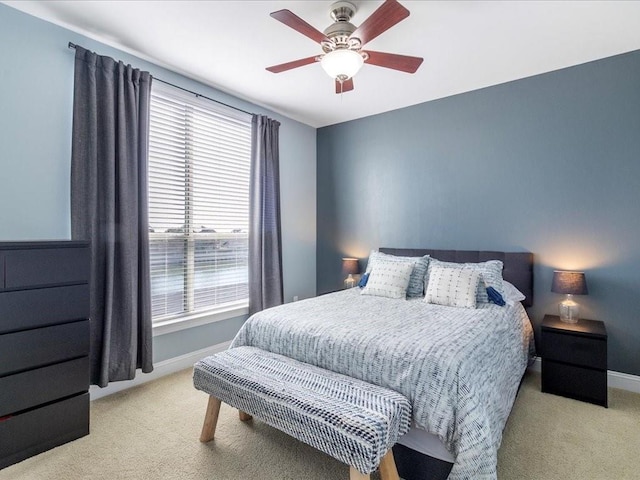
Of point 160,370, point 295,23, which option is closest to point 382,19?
point 295,23

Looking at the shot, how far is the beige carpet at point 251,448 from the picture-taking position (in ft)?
5.84

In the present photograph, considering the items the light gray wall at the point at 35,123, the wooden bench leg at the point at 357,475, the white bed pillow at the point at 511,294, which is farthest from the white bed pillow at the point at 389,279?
the light gray wall at the point at 35,123

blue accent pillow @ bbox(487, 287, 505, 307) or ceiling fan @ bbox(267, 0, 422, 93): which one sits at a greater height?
ceiling fan @ bbox(267, 0, 422, 93)

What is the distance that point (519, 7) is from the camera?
2.16 meters

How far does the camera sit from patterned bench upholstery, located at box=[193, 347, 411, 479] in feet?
4.62

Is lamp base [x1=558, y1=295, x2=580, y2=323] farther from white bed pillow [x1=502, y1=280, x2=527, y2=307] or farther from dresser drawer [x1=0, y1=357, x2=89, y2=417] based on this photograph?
dresser drawer [x1=0, y1=357, x2=89, y2=417]

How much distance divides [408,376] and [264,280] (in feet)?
7.75

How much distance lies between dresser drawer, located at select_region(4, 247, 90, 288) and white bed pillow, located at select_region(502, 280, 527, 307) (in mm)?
3072

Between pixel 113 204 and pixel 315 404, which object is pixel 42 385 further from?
pixel 315 404

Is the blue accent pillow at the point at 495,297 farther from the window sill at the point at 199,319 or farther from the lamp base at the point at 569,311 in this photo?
the window sill at the point at 199,319

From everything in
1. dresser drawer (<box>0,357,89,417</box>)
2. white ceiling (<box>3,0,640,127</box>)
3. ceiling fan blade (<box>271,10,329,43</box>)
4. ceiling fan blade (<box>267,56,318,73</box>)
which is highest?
white ceiling (<box>3,0,640,127</box>)

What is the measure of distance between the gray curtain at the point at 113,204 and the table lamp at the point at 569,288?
336cm

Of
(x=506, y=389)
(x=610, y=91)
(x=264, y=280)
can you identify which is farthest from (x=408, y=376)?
(x=610, y=91)

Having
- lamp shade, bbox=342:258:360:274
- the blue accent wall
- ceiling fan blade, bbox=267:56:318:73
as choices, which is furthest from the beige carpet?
ceiling fan blade, bbox=267:56:318:73
